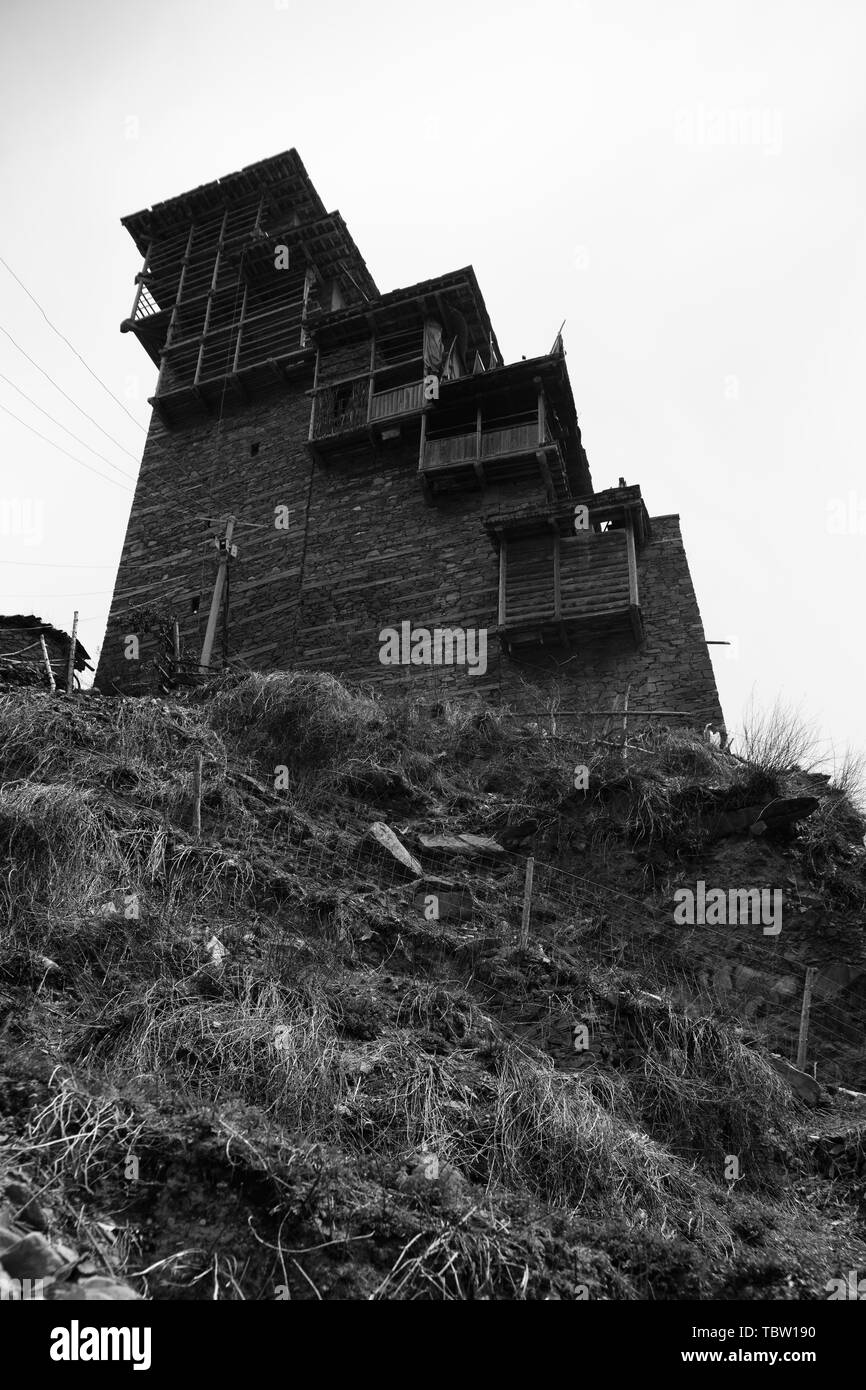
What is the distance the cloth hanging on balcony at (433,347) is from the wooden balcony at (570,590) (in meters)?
5.58

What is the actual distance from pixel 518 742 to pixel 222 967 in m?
5.71

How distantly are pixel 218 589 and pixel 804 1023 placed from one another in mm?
14052

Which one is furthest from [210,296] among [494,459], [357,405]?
[494,459]

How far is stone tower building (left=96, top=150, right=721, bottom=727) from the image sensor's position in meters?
14.5

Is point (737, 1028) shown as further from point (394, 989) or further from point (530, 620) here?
point (530, 620)

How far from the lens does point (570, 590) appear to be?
14.6 meters

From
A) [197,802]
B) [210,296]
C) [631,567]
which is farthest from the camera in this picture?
[210,296]

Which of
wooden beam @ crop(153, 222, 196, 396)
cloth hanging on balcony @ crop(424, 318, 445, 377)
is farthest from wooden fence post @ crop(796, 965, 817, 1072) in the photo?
wooden beam @ crop(153, 222, 196, 396)

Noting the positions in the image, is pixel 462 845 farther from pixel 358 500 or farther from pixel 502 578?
pixel 358 500

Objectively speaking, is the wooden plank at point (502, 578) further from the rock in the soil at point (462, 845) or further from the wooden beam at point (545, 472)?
the rock in the soil at point (462, 845)

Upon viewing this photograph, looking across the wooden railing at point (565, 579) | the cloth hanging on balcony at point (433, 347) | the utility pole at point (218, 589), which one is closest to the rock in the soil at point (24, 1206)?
the wooden railing at point (565, 579)

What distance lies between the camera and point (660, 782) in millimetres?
8438
